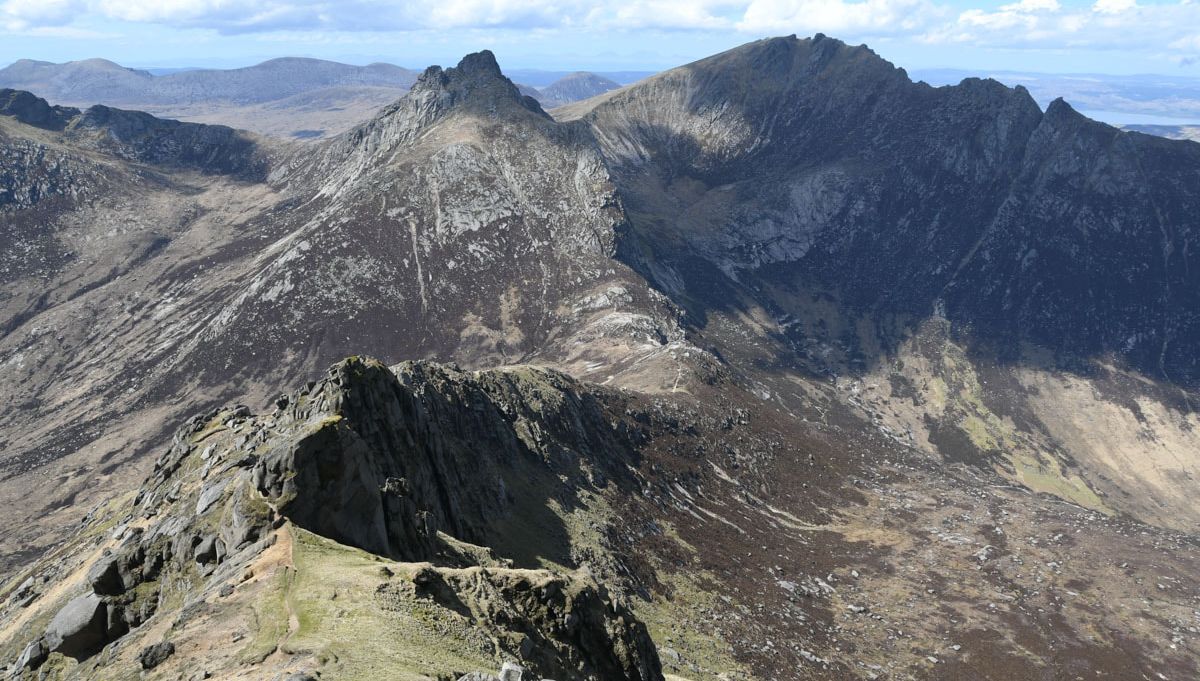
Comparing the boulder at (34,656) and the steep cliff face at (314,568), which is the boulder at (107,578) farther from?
the boulder at (34,656)

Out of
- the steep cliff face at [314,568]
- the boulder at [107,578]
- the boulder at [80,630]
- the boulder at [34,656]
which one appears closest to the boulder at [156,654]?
the steep cliff face at [314,568]

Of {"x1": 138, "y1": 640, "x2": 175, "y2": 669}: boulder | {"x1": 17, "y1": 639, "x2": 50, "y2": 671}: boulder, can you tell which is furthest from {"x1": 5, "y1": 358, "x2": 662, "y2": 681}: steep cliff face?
{"x1": 138, "y1": 640, "x2": 175, "y2": 669}: boulder

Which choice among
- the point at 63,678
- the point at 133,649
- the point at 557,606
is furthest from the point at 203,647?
the point at 557,606

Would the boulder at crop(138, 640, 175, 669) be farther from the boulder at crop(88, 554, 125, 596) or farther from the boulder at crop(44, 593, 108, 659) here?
the boulder at crop(88, 554, 125, 596)

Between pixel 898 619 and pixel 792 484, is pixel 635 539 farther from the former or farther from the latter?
pixel 792 484

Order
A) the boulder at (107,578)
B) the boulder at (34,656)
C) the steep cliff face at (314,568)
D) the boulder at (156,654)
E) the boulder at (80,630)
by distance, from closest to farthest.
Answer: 1. the boulder at (156,654)
2. the steep cliff face at (314,568)
3. the boulder at (34,656)
4. the boulder at (80,630)
5. the boulder at (107,578)

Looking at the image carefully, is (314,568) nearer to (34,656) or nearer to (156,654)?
(156,654)
